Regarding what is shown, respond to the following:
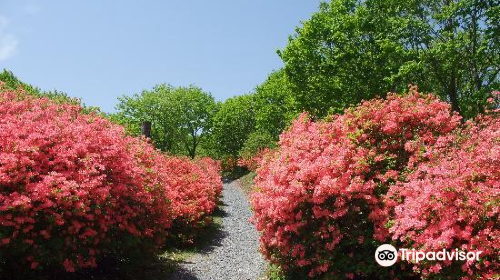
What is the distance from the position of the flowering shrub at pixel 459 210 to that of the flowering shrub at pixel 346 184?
0.95 meters

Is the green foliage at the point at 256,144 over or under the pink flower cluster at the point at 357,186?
over

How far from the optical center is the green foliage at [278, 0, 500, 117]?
20.8 metres

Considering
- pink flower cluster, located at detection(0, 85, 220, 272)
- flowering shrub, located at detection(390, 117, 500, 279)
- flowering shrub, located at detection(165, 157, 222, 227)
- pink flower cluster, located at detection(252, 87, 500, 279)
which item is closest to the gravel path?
flowering shrub, located at detection(165, 157, 222, 227)

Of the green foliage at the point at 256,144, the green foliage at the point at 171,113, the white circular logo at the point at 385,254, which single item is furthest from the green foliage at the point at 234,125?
the white circular logo at the point at 385,254

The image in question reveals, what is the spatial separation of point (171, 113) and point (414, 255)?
4830cm

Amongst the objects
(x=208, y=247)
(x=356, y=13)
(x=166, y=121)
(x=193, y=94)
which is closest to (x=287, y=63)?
(x=356, y=13)

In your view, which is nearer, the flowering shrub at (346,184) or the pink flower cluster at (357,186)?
the pink flower cluster at (357,186)

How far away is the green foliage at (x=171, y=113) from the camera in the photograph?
171ft

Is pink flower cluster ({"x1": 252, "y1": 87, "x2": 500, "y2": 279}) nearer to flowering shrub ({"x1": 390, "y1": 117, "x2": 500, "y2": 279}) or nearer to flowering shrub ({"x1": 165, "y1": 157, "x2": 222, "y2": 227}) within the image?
flowering shrub ({"x1": 390, "y1": 117, "x2": 500, "y2": 279})

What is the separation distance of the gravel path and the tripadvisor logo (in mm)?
5253

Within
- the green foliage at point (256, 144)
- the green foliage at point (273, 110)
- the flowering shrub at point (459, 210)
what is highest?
the green foliage at point (273, 110)

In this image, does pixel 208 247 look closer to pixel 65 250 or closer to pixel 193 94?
pixel 65 250

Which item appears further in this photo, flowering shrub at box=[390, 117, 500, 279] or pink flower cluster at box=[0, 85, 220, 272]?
pink flower cluster at box=[0, 85, 220, 272]

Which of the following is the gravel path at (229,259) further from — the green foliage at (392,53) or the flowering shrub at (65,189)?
the green foliage at (392,53)
